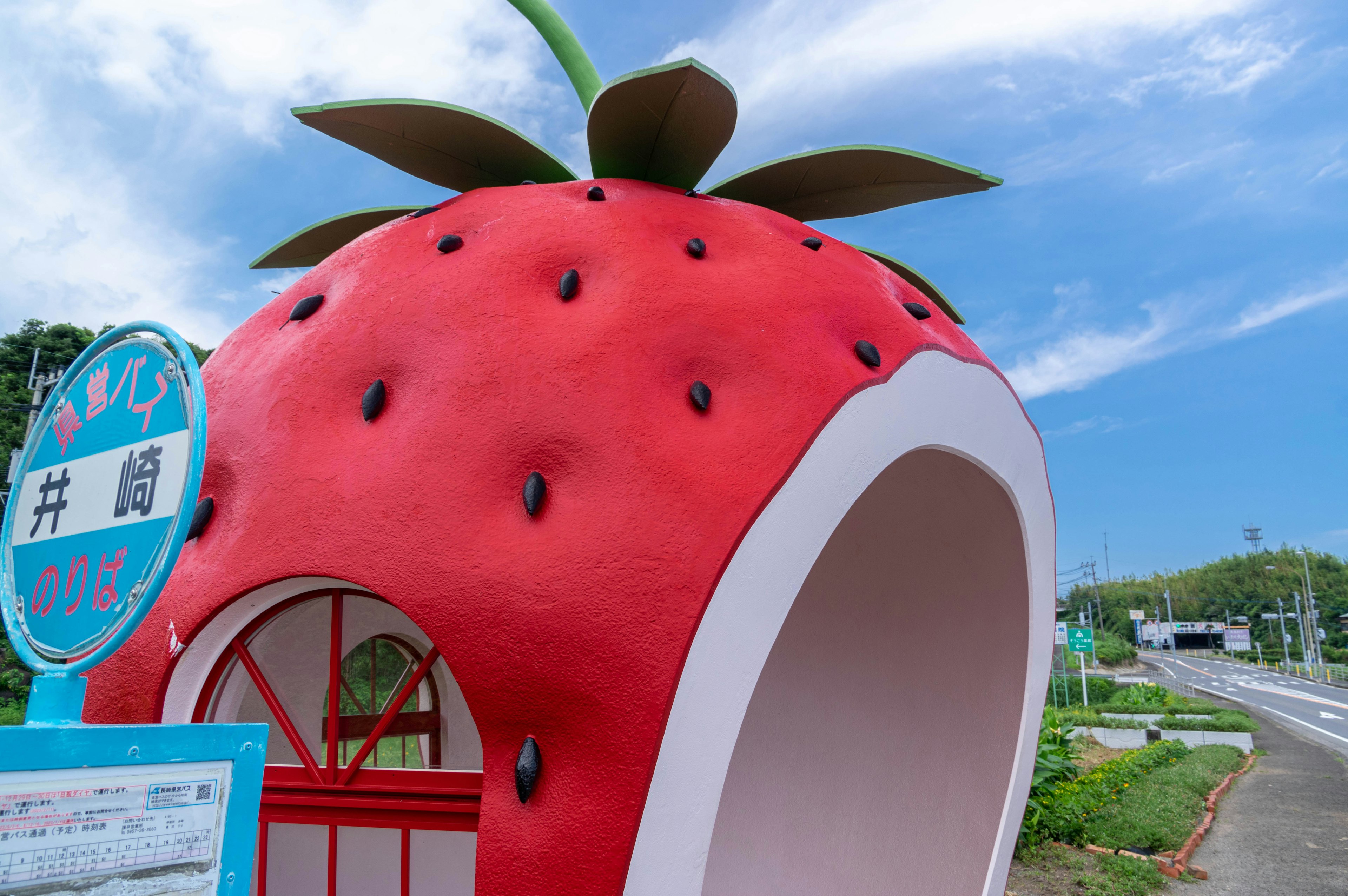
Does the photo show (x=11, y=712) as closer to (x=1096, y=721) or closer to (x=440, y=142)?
(x=440, y=142)

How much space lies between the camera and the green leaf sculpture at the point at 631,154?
4.62m

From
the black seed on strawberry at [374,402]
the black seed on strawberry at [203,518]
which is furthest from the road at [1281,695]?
the black seed on strawberry at [203,518]

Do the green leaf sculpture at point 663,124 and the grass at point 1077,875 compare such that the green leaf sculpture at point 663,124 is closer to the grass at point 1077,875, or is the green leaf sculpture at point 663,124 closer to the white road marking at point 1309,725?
the grass at point 1077,875

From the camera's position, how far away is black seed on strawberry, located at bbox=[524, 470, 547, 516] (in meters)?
3.26

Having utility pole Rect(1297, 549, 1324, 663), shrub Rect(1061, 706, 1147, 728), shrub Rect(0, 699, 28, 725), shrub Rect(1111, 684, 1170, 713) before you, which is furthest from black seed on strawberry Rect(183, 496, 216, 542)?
utility pole Rect(1297, 549, 1324, 663)

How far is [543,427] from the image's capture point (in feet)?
11.2

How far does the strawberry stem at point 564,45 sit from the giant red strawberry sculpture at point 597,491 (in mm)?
29

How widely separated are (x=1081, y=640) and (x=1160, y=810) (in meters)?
11.0

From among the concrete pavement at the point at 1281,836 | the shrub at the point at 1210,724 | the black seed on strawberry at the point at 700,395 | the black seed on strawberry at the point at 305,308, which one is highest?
the black seed on strawberry at the point at 305,308

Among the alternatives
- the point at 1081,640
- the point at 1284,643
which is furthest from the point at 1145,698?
the point at 1284,643

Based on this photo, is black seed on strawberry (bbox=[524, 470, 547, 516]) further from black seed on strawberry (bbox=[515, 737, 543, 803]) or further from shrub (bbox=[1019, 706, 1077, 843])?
shrub (bbox=[1019, 706, 1077, 843])

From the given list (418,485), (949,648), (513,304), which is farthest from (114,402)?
(949,648)

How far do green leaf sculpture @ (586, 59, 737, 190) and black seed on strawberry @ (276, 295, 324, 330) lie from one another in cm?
168

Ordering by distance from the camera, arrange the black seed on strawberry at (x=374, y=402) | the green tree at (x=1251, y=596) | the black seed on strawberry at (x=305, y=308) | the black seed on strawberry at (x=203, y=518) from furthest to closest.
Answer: the green tree at (x=1251, y=596), the black seed on strawberry at (x=305, y=308), the black seed on strawberry at (x=203, y=518), the black seed on strawberry at (x=374, y=402)
